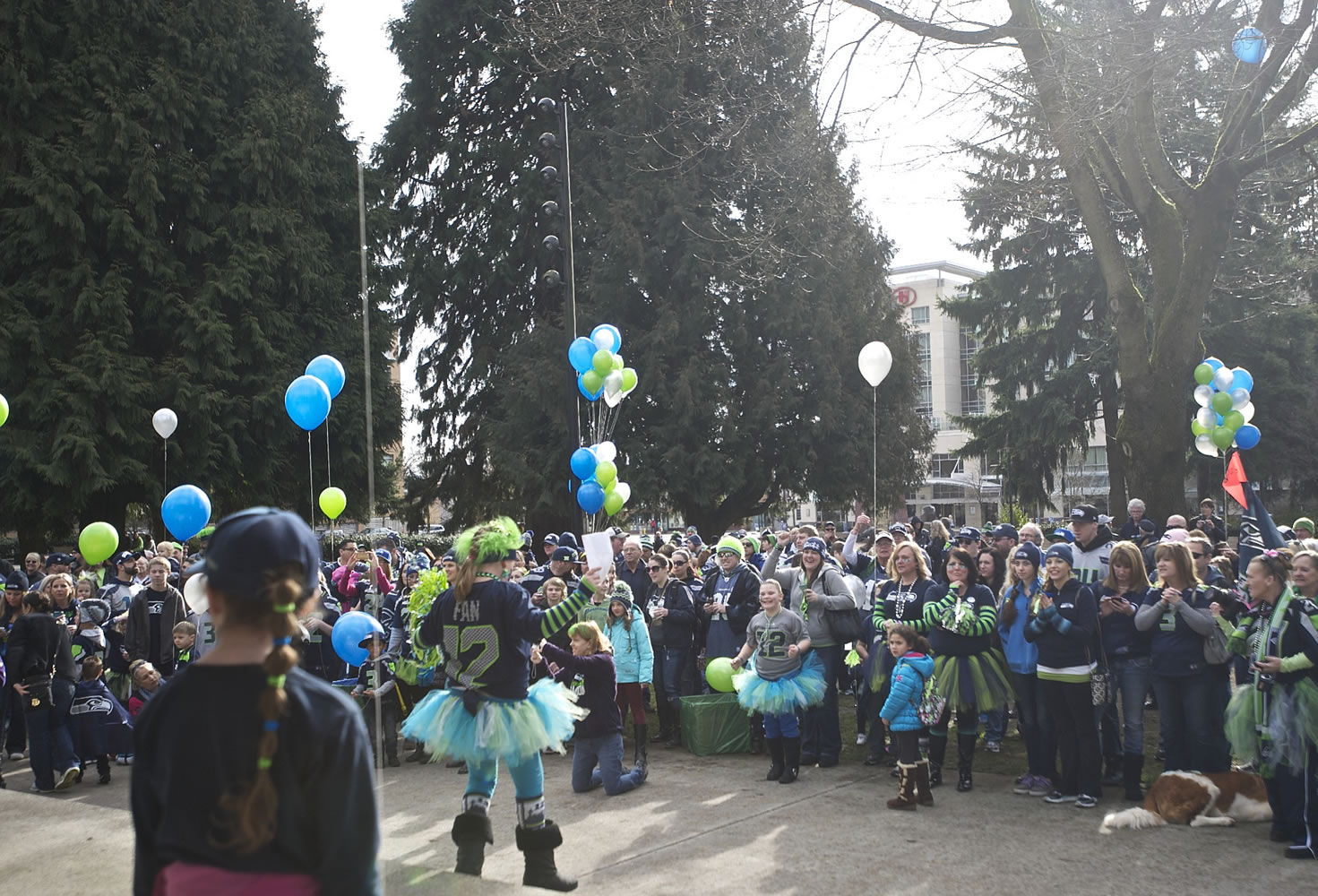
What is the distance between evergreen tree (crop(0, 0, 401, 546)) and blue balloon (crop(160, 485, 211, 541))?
1143 centimetres

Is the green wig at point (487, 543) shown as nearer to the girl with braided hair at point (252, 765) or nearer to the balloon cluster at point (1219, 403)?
the girl with braided hair at point (252, 765)

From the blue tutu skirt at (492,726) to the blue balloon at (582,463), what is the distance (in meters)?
8.14

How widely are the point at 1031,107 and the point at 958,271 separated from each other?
69919 mm

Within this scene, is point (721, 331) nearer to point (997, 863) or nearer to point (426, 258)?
point (426, 258)

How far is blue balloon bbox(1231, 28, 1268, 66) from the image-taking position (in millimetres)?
11005

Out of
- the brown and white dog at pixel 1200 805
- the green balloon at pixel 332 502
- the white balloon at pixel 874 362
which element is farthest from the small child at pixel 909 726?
the green balloon at pixel 332 502

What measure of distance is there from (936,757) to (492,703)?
4298 mm

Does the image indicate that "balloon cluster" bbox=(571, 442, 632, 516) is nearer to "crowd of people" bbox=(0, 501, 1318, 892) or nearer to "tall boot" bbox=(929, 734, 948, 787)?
"crowd of people" bbox=(0, 501, 1318, 892)

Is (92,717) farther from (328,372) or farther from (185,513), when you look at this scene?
(328,372)

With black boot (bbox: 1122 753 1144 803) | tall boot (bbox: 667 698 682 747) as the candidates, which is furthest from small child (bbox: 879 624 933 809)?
tall boot (bbox: 667 698 682 747)

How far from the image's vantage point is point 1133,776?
8.04 metres

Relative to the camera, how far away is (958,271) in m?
80.9

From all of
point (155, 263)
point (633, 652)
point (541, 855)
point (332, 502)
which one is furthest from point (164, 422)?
point (541, 855)

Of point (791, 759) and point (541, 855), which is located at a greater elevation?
point (541, 855)
